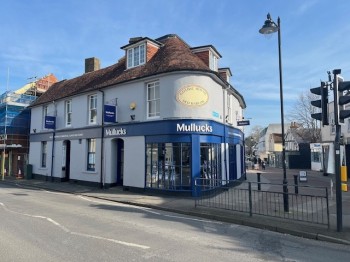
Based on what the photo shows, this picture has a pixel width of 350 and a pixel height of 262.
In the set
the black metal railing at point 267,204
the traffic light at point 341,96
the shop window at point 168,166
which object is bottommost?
the black metal railing at point 267,204

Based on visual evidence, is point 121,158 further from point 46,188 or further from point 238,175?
point 238,175

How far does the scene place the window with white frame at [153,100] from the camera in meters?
16.4

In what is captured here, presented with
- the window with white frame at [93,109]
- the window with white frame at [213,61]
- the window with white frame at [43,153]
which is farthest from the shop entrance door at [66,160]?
the window with white frame at [213,61]

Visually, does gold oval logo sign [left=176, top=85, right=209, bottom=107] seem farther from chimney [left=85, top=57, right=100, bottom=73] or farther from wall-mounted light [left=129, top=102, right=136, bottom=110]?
chimney [left=85, top=57, right=100, bottom=73]

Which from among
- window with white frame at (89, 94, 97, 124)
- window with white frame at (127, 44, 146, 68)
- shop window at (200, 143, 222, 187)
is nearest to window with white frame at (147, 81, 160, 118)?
window with white frame at (127, 44, 146, 68)

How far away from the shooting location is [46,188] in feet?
63.1

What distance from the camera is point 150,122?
1609cm

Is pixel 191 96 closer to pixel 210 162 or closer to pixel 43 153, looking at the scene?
pixel 210 162

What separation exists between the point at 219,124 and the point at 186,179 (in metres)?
3.91

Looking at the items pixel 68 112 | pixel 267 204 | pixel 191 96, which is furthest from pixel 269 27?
pixel 68 112

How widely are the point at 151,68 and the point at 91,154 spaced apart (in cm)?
710

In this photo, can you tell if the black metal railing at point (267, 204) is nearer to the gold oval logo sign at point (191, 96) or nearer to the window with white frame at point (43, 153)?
the gold oval logo sign at point (191, 96)

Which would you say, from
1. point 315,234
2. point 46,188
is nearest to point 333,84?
point 315,234

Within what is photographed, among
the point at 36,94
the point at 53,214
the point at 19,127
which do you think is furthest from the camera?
the point at 36,94
